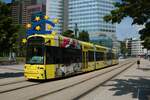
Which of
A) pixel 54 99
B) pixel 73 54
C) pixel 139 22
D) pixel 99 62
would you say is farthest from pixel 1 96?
pixel 99 62

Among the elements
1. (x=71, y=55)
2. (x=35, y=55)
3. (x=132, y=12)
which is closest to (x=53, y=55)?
(x=35, y=55)

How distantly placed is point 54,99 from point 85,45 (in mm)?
18401

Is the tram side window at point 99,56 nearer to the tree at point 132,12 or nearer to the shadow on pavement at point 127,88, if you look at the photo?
the shadow on pavement at point 127,88

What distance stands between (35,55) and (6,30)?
6547 mm

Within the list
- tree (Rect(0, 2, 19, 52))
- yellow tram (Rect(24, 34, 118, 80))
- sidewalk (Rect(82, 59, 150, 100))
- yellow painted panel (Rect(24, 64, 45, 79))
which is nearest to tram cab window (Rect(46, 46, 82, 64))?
yellow tram (Rect(24, 34, 118, 80))

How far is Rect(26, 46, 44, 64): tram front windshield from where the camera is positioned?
20594mm

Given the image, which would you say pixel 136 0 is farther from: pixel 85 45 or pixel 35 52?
pixel 85 45

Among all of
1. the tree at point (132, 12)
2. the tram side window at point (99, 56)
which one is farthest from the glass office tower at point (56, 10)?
the tree at point (132, 12)

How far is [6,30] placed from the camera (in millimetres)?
26344

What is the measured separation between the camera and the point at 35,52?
2094 cm

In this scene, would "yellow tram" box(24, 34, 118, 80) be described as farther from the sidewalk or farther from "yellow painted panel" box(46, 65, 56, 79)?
the sidewalk

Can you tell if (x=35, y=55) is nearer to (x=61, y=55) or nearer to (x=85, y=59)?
(x=61, y=55)

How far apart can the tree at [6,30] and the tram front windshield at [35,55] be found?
5406 mm

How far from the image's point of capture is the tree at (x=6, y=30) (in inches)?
1018
